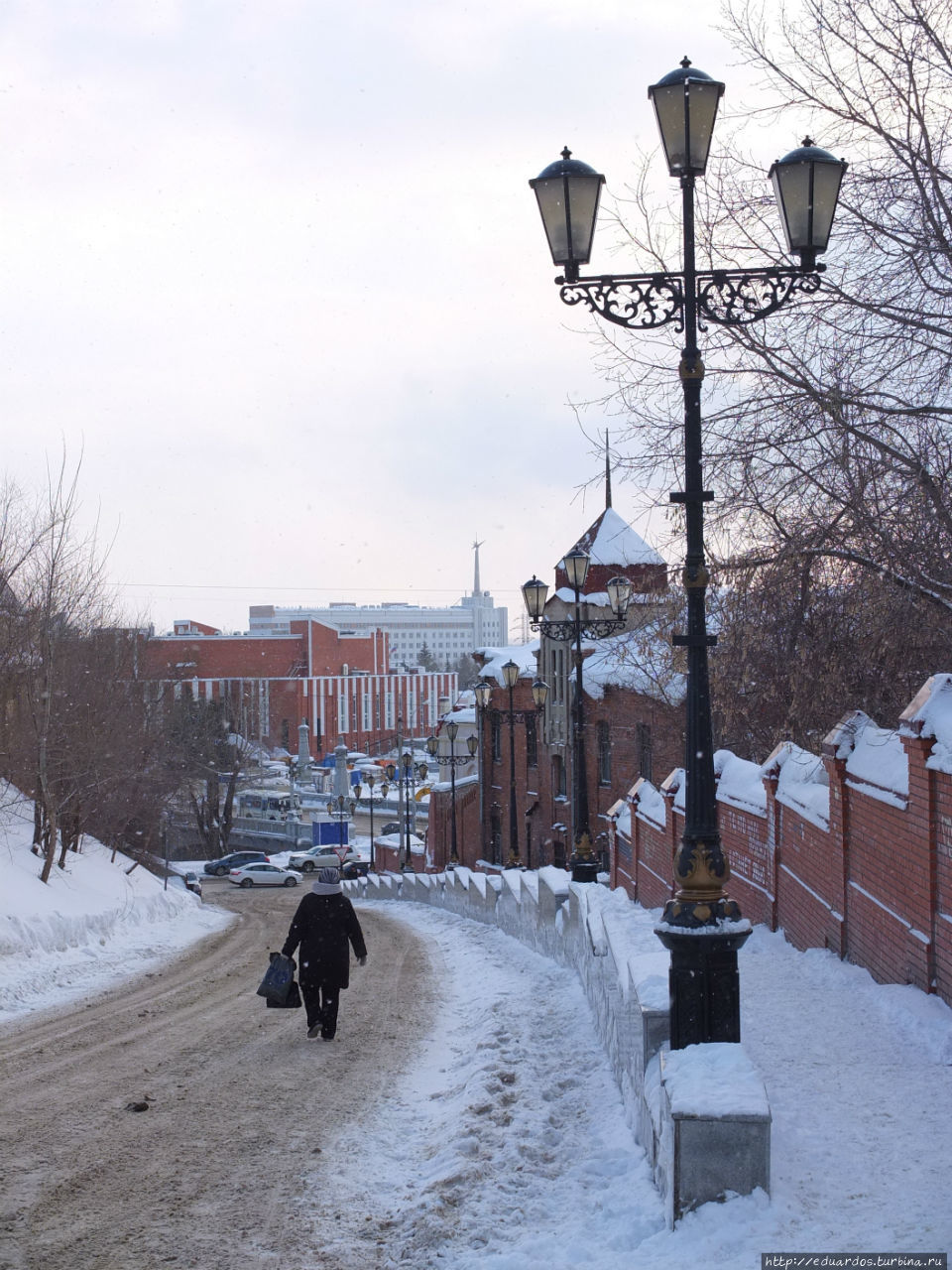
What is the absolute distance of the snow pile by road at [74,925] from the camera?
13.6 metres

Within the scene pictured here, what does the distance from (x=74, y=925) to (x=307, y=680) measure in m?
81.5

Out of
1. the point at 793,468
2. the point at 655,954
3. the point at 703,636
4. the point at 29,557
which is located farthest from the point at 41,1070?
the point at 29,557

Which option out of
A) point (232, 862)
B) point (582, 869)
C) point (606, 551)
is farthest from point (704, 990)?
point (232, 862)

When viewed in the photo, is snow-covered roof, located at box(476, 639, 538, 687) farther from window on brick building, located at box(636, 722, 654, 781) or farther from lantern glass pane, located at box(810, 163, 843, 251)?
lantern glass pane, located at box(810, 163, 843, 251)

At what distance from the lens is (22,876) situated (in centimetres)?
2012

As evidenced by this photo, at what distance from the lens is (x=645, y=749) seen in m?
37.5

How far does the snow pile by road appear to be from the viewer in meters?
13.6

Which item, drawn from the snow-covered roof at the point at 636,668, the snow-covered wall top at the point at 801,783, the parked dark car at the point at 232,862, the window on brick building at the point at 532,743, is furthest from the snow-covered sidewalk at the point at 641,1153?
the parked dark car at the point at 232,862

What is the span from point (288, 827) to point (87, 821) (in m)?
44.5

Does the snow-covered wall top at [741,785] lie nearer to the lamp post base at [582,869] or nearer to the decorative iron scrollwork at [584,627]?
the lamp post base at [582,869]

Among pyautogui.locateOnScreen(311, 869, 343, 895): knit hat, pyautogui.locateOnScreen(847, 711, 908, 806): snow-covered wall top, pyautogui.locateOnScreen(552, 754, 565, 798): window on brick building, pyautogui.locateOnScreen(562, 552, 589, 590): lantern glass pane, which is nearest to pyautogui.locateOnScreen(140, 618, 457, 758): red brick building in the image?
pyautogui.locateOnScreen(552, 754, 565, 798): window on brick building

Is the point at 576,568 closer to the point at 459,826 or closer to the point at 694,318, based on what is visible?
the point at 694,318

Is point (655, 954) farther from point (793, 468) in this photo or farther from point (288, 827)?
point (288, 827)

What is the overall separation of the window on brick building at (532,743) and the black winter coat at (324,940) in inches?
1346
